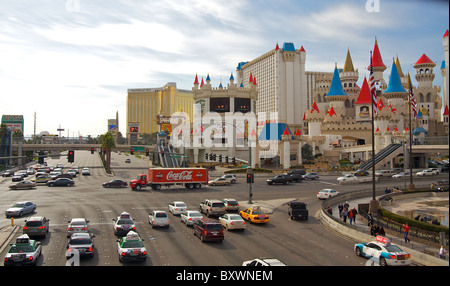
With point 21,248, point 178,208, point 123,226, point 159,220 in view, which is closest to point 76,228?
point 123,226

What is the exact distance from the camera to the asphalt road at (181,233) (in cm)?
2030

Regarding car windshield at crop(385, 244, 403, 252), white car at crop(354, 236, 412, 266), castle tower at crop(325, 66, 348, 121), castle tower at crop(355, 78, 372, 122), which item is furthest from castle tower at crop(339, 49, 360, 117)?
car windshield at crop(385, 244, 403, 252)

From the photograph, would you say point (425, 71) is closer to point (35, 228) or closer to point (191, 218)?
point (191, 218)

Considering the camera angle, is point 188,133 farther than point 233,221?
Yes

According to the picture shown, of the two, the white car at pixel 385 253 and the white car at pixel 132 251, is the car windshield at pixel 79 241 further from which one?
the white car at pixel 385 253

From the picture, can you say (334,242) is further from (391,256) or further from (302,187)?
(302,187)

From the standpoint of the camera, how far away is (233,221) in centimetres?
2748

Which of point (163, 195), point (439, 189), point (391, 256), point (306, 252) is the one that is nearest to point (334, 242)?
point (306, 252)

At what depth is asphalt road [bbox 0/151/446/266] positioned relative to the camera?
66.6 ft

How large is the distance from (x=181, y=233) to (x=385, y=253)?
12.8 meters

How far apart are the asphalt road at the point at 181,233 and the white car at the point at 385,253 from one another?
22.3 inches

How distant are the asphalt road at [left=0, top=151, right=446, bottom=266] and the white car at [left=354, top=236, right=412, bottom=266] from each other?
22.3 inches

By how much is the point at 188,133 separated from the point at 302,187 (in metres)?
52.0

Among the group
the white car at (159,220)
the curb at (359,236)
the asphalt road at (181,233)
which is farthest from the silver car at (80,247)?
the curb at (359,236)
